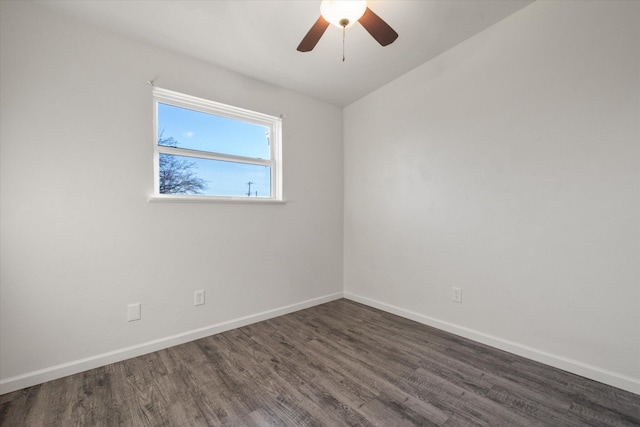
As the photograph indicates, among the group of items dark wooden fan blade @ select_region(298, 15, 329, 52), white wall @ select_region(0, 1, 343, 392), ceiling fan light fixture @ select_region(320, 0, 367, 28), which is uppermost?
ceiling fan light fixture @ select_region(320, 0, 367, 28)

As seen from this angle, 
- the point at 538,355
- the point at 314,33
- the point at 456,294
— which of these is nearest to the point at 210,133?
the point at 314,33

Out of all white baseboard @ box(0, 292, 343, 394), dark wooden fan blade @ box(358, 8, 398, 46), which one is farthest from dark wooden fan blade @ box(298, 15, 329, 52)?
white baseboard @ box(0, 292, 343, 394)

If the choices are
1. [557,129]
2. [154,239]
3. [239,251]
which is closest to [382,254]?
[239,251]

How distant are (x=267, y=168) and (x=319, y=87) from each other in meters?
1.04

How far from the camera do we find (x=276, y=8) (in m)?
1.89

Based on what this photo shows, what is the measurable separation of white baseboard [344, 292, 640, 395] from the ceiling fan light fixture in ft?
8.10

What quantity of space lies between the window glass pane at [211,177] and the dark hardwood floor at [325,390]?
4.34 feet

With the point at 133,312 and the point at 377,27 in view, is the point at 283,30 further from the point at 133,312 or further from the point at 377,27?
the point at 133,312

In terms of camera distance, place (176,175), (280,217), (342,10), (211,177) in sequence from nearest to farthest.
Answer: (342,10)
(176,175)
(211,177)
(280,217)

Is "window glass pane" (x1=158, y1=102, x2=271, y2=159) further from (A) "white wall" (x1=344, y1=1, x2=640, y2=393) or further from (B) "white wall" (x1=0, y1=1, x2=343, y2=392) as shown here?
(A) "white wall" (x1=344, y1=1, x2=640, y2=393)

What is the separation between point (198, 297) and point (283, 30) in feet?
7.46

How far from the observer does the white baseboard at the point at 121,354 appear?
5.65 feet

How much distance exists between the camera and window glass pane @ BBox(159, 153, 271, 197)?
2342 mm

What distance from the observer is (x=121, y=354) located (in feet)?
A: 6.66
